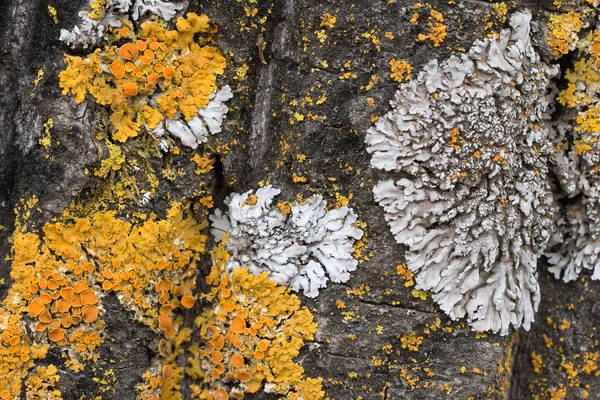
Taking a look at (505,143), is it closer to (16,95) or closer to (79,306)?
(79,306)

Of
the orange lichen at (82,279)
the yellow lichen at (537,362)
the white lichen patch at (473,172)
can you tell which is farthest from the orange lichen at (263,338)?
the yellow lichen at (537,362)

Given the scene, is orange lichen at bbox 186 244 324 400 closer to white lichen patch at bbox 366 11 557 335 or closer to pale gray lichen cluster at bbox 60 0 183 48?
white lichen patch at bbox 366 11 557 335

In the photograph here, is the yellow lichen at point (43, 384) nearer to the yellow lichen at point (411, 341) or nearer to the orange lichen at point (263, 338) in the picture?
the orange lichen at point (263, 338)

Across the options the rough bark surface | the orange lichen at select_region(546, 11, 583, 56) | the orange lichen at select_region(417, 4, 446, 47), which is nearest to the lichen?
the orange lichen at select_region(546, 11, 583, 56)

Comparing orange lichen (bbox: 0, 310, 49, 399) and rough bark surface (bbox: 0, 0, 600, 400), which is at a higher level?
rough bark surface (bbox: 0, 0, 600, 400)

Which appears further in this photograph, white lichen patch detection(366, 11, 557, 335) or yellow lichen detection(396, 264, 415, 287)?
yellow lichen detection(396, 264, 415, 287)

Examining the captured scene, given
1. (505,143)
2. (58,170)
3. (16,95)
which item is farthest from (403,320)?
(16,95)
